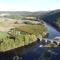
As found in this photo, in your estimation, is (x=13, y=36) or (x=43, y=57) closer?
(x=43, y=57)

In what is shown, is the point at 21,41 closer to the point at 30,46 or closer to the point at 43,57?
the point at 30,46

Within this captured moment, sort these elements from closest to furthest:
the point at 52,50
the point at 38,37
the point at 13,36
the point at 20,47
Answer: the point at 52,50 < the point at 20,47 < the point at 13,36 < the point at 38,37

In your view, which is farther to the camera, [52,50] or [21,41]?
[21,41]

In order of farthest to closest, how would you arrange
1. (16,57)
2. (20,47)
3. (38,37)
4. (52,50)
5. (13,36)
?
(38,37) → (13,36) → (20,47) → (52,50) → (16,57)

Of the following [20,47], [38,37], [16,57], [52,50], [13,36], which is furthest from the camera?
[38,37]

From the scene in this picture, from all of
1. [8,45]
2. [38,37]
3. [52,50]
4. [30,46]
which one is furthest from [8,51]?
[38,37]

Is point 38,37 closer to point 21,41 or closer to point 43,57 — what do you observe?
point 21,41

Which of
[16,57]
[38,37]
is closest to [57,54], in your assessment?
[16,57]

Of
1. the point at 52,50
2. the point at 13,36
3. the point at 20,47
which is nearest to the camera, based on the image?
the point at 52,50

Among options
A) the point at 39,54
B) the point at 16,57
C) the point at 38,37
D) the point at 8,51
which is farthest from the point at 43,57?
the point at 38,37

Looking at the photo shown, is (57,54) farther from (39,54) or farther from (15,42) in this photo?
(15,42)
